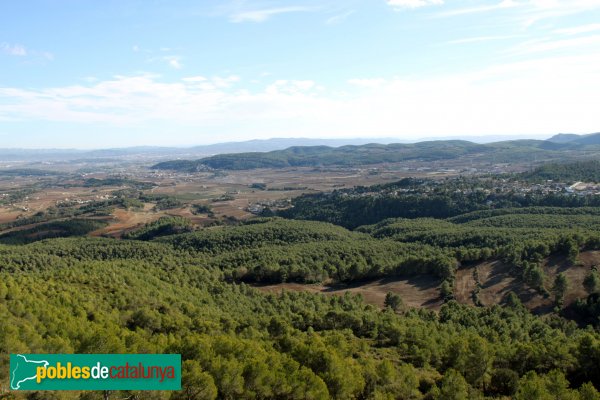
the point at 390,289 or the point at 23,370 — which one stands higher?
the point at 23,370

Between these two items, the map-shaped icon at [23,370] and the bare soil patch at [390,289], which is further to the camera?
the bare soil patch at [390,289]

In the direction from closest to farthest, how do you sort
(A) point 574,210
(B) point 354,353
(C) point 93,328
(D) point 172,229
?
(C) point 93,328 < (B) point 354,353 < (A) point 574,210 < (D) point 172,229

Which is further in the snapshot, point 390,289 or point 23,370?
point 390,289

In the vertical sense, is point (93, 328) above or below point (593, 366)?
above

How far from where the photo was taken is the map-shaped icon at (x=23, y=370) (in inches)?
1185

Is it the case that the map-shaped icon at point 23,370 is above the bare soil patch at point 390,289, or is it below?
above

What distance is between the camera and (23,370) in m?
30.7

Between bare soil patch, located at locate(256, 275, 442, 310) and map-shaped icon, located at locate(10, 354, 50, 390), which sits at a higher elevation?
map-shaped icon, located at locate(10, 354, 50, 390)

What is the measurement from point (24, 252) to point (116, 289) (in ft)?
243

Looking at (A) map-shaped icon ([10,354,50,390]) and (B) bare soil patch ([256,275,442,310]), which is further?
(B) bare soil patch ([256,275,442,310])

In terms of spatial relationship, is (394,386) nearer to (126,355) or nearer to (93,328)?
(126,355)

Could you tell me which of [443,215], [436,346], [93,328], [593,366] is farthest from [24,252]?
[443,215]

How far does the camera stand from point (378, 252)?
128m

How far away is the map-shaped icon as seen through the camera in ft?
98.7
